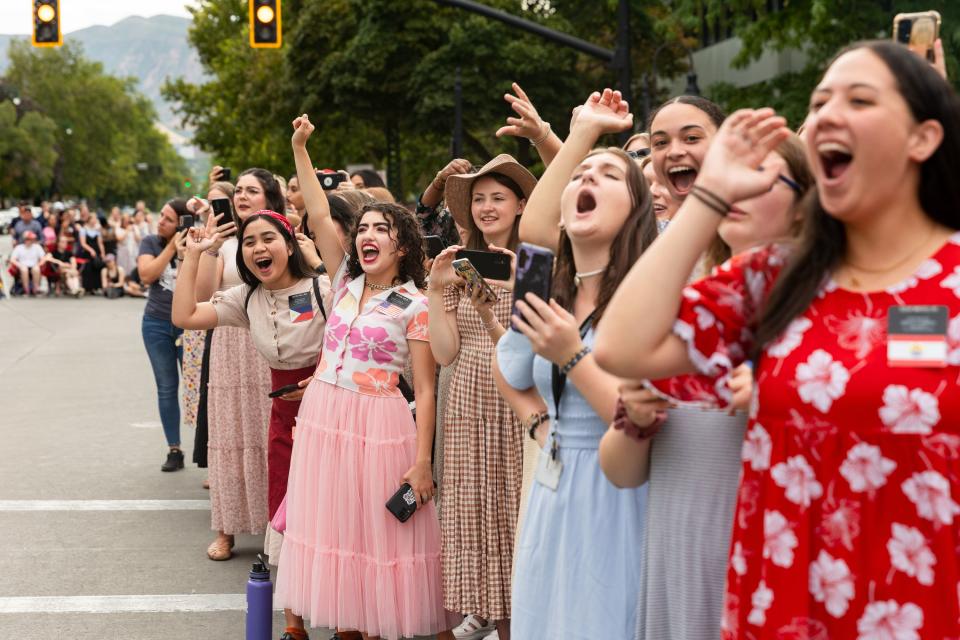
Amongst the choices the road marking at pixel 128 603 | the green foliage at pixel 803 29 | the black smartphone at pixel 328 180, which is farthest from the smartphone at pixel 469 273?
the green foliage at pixel 803 29

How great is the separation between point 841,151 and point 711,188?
254 millimetres

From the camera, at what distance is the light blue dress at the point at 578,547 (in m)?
3.22

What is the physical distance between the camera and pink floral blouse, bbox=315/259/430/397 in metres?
5.33

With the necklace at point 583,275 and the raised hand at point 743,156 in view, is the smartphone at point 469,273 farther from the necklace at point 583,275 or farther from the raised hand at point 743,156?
the raised hand at point 743,156

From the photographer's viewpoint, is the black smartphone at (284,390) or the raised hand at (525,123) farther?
the black smartphone at (284,390)

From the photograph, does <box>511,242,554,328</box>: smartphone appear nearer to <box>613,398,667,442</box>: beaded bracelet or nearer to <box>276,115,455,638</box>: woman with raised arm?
<box>613,398,667,442</box>: beaded bracelet

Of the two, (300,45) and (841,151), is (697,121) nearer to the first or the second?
(841,151)

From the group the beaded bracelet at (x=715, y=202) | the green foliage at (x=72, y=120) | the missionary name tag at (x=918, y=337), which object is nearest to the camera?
the missionary name tag at (x=918, y=337)

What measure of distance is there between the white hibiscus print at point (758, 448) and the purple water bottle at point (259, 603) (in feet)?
10.1

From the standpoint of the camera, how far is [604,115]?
377 centimetres

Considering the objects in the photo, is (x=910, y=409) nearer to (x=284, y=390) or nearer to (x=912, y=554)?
(x=912, y=554)

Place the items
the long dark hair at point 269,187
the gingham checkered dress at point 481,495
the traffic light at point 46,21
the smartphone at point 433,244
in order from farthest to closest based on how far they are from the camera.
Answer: the traffic light at point 46,21 < the long dark hair at point 269,187 < the smartphone at point 433,244 < the gingham checkered dress at point 481,495

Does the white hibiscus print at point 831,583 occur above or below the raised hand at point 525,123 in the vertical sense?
below

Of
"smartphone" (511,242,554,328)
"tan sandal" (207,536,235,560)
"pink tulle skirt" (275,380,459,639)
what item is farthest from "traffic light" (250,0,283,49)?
"smartphone" (511,242,554,328)
